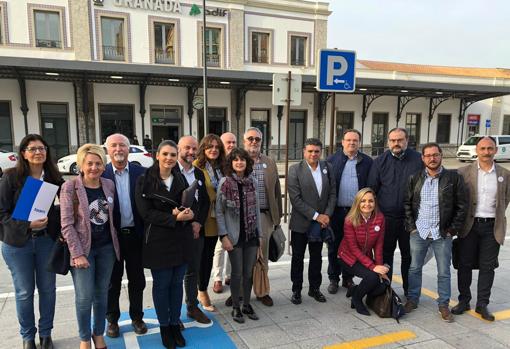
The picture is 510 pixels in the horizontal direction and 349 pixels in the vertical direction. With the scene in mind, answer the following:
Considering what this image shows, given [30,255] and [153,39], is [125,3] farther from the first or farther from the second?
[30,255]

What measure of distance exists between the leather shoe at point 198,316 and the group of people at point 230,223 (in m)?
0.01

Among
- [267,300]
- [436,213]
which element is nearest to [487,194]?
[436,213]

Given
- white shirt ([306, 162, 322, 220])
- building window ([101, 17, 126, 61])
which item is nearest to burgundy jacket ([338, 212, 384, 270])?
white shirt ([306, 162, 322, 220])

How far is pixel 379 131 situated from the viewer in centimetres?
2536

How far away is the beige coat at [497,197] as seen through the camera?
11.9 ft

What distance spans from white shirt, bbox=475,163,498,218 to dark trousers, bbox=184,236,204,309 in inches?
106

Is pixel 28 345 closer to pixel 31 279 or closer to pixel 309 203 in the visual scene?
pixel 31 279

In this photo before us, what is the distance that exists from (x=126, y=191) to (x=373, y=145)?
77.7 feet

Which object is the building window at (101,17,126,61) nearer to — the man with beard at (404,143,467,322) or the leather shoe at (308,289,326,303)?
the leather shoe at (308,289,326,303)

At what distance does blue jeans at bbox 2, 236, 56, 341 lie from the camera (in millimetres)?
2906

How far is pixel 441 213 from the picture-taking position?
3.67 m

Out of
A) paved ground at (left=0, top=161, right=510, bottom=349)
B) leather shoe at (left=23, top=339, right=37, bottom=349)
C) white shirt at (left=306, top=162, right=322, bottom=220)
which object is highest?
white shirt at (left=306, top=162, right=322, bottom=220)

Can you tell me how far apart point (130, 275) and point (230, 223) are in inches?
38.8

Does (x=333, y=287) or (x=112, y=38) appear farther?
(x=112, y=38)
